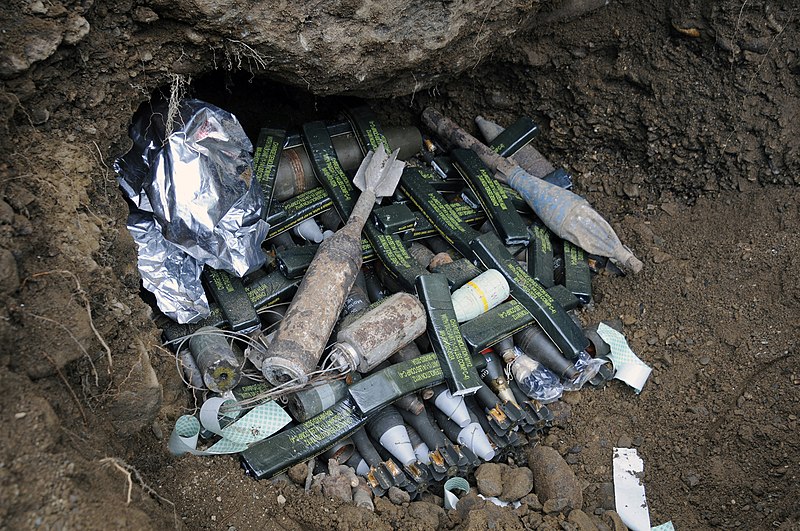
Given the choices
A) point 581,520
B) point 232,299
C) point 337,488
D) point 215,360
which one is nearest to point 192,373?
point 215,360

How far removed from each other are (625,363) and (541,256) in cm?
69

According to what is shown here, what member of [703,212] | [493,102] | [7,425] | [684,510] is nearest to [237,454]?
[7,425]

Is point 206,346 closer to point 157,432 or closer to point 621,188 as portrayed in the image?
point 157,432

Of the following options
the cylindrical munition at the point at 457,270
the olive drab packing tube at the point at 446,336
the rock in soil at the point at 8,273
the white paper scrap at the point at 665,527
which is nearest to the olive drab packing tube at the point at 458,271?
the cylindrical munition at the point at 457,270

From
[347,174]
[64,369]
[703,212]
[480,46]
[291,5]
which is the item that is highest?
[291,5]

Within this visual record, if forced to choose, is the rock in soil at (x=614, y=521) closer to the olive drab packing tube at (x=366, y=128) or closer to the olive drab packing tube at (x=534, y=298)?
the olive drab packing tube at (x=534, y=298)

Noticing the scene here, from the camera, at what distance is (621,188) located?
3.75 m

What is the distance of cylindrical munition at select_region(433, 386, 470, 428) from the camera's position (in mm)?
2836

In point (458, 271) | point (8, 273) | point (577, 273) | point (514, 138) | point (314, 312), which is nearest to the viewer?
point (8, 273)

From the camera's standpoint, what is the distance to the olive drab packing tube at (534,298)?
3041mm

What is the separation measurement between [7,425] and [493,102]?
3.09 m

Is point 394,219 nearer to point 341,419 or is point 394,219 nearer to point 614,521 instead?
point 341,419

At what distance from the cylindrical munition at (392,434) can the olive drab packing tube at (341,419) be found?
0.12 m

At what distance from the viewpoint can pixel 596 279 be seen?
3.51 m
